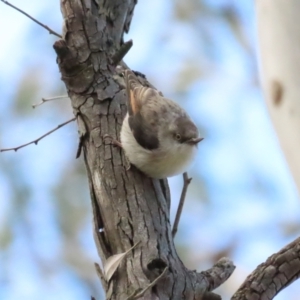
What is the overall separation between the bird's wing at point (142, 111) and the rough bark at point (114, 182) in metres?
0.04

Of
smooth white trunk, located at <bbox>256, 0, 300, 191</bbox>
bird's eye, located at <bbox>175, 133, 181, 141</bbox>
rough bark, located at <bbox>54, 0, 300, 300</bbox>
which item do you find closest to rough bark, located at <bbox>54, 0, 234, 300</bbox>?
rough bark, located at <bbox>54, 0, 300, 300</bbox>

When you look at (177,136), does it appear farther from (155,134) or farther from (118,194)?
(118,194)

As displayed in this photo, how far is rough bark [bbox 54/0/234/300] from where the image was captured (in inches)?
54.4

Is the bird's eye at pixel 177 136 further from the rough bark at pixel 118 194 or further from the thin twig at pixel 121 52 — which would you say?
the thin twig at pixel 121 52

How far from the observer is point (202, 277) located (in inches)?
56.3

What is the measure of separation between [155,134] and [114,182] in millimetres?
287

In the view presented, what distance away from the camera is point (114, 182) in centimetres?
157

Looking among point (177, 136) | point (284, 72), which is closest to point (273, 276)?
point (177, 136)

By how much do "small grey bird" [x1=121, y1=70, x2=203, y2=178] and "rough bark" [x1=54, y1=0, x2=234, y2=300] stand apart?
33mm

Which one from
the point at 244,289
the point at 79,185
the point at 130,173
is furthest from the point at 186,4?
the point at 244,289

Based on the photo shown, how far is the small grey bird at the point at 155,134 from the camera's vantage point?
1.66m

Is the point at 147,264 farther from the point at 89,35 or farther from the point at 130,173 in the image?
the point at 89,35

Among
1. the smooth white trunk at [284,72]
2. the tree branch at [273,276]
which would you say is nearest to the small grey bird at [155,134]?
the tree branch at [273,276]

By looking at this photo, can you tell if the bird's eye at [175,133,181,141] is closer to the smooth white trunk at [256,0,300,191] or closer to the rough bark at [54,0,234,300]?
the rough bark at [54,0,234,300]
